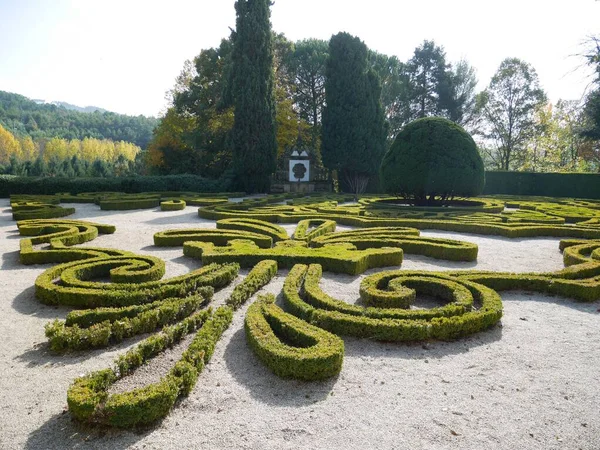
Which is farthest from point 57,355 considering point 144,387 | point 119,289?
point 144,387

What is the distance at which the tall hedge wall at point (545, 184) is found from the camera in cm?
2469

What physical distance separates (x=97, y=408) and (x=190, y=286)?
217 cm

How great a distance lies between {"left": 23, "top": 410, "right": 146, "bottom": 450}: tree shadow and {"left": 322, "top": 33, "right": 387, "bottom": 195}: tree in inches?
1008

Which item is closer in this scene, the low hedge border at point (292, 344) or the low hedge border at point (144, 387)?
the low hedge border at point (144, 387)

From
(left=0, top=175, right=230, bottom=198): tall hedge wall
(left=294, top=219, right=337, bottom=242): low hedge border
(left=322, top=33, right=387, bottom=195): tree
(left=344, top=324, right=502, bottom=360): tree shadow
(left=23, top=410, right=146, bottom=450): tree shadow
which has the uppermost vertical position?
(left=322, top=33, right=387, bottom=195): tree

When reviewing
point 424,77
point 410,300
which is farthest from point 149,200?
point 424,77

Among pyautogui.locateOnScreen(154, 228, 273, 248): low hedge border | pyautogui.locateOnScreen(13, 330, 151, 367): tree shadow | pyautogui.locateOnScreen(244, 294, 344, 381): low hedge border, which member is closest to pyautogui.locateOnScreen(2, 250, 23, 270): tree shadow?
pyautogui.locateOnScreen(154, 228, 273, 248): low hedge border

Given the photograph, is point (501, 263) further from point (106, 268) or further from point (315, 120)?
point (315, 120)

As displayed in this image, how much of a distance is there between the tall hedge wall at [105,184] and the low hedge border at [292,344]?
2109 cm

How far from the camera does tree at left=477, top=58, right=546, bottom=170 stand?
1371 inches

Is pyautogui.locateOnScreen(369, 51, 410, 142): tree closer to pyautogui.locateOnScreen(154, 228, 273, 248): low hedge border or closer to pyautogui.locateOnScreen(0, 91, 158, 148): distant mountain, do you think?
pyautogui.locateOnScreen(154, 228, 273, 248): low hedge border

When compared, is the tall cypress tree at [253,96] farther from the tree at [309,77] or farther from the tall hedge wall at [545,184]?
the tall hedge wall at [545,184]

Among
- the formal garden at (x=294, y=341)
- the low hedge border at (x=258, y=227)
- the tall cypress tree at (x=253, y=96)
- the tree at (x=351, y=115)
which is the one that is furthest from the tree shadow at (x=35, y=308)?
the tree at (x=351, y=115)

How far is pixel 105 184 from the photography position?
891 inches
